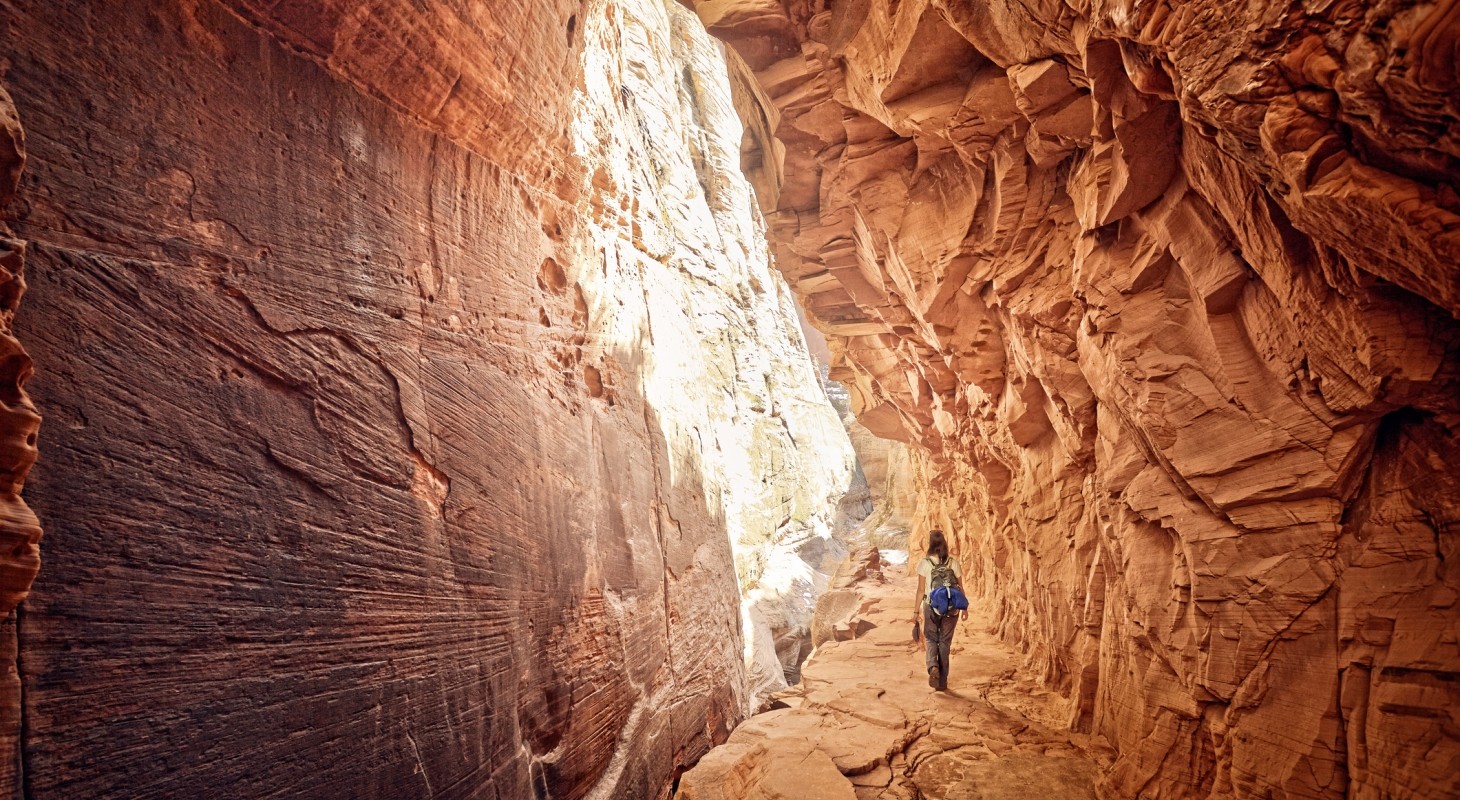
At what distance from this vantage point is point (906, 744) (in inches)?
223

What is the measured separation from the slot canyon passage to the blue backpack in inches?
41.1

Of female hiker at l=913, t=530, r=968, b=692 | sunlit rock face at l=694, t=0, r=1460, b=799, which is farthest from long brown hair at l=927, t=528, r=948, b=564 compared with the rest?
sunlit rock face at l=694, t=0, r=1460, b=799

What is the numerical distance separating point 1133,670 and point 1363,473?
2.36 meters

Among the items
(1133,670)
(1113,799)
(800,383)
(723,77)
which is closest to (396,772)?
(1113,799)

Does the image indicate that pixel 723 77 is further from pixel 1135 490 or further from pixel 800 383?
pixel 1135 490

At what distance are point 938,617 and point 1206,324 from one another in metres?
4.13

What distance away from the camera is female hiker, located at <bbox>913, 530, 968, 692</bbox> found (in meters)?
6.73

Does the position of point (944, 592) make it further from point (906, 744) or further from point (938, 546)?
point (906, 744)

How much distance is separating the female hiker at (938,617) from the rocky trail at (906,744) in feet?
0.84

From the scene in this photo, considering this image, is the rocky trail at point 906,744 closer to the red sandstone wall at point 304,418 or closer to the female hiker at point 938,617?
the female hiker at point 938,617

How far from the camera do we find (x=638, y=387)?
768 centimetres

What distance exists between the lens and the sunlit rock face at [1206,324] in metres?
2.31

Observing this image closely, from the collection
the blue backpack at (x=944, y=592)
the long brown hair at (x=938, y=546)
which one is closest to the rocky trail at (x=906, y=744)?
the blue backpack at (x=944, y=592)

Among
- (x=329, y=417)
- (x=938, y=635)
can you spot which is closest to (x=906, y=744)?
(x=938, y=635)
